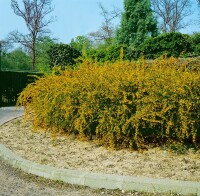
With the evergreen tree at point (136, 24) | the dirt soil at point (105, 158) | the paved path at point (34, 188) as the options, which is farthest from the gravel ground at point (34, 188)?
the evergreen tree at point (136, 24)

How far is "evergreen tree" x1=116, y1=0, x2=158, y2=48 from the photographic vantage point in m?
32.8

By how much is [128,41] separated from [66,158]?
28952mm

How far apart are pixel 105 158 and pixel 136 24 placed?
2955 centimetres

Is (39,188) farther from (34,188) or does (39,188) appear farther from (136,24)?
(136,24)

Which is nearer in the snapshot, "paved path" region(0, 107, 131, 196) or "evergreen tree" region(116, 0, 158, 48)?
"paved path" region(0, 107, 131, 196)

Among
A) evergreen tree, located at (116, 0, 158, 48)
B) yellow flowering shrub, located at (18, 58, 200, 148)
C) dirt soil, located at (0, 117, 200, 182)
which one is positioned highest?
evergreen tree, located at (116, 0, 158, 48)

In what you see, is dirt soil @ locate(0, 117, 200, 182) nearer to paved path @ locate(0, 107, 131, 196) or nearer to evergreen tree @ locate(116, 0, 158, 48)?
paved path @ locate(0, 107, 131, 196)

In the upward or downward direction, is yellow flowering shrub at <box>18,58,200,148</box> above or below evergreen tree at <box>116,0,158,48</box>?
below

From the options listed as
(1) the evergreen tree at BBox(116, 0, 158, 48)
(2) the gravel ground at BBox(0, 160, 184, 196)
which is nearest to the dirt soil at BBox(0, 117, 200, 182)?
(2) the gravel ground at BBox(0, 160, 184, 196)

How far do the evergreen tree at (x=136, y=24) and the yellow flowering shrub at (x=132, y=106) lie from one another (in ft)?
89.2

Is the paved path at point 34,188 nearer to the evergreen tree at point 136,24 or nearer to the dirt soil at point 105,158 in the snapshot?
the dirt soil at point 105,158

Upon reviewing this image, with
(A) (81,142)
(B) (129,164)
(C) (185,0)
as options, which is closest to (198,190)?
(B) (129,164)

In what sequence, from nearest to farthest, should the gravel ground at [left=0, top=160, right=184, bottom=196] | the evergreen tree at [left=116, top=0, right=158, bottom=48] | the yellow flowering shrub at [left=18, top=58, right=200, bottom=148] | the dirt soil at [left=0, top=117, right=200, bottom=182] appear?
the gravel ground at [left=0, top=160, right=184, bottom=196] < the dirt soil at [left=0, top=117, right=200, bottom=182] < the yellow flowering shrub at [left=18, top=58, right=200, bottom=148] < the evergreen tree at [left=116, top=0, right=158, bottom=48]

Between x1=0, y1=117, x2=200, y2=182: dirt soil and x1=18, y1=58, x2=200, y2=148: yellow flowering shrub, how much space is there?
231 mm
